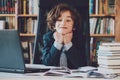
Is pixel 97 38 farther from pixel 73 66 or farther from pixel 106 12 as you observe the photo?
pixel 73 66

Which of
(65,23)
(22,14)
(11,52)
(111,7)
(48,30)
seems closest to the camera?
(11,52)

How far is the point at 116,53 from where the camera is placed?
1633 millimetres

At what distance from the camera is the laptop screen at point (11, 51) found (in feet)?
5.23

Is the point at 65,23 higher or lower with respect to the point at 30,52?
higher

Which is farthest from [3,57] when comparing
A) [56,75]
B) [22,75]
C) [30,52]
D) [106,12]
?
[106,12]

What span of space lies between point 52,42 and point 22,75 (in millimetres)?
454

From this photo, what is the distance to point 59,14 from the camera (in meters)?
1.96

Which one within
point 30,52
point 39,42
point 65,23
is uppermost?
point 65,23

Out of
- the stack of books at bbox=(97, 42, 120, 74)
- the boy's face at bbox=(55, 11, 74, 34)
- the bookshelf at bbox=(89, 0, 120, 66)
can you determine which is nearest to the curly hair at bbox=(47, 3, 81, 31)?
the boy's face at bbox=(55, 11, 74, 34)

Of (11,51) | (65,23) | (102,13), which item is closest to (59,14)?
(65,23)

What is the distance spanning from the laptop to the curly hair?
1.50 ft

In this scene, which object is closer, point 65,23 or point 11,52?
point 11,52

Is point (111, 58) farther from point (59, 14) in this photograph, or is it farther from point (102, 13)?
point (102, 13)

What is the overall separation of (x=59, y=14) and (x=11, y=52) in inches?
20.3
